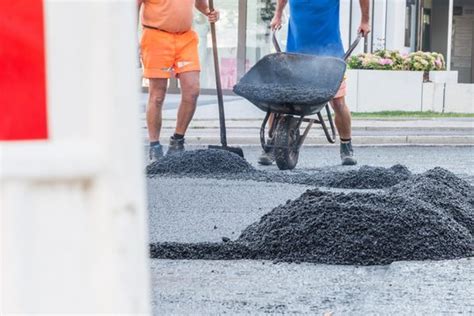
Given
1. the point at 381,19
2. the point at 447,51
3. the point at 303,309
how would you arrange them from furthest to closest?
1. the point at 447,51
2. the point at 381,19
3. the point at 303,309

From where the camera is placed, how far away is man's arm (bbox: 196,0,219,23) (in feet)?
33.6

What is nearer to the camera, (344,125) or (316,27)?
(316,27)

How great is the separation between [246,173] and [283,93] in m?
1.17

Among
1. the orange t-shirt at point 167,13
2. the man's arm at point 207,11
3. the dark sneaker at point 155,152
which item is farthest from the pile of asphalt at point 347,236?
the man's arm at point 207,11

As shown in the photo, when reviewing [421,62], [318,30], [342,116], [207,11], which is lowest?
[421,62]

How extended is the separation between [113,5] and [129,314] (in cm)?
35

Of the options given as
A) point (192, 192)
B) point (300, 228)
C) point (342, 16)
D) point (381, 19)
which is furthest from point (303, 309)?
point (381, 19)

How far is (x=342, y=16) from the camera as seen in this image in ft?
72.6

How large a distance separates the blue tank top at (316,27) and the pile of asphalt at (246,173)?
Answer: 141cm

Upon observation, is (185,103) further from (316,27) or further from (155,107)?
(316,27)

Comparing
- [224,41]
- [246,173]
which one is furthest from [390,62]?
[246,173]

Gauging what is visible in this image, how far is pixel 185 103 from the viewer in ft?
33.7

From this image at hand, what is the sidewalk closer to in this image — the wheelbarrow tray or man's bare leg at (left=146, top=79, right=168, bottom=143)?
man's bare leg at (left=146, top=79, right=168, bottom=143)

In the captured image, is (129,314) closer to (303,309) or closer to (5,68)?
(5,68)
